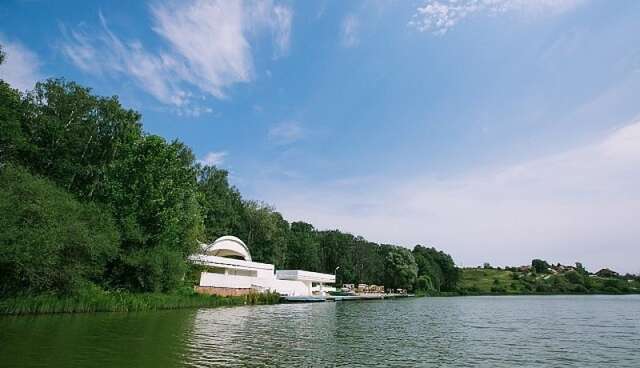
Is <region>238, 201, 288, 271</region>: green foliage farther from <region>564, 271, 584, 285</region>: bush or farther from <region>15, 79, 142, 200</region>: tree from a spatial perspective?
<region>564, 271, 584, 285</region>: bush

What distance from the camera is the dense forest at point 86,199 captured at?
28.5 metres

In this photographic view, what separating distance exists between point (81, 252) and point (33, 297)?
155 inches

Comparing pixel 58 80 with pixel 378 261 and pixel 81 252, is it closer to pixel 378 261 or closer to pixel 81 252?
pixel 81 252

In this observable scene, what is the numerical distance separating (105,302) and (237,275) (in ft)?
106

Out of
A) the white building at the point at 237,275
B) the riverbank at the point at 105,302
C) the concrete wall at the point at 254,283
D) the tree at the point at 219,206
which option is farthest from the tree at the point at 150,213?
the tree at the point at 219,206

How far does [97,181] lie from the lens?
47.7m

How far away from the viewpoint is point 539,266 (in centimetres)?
18400

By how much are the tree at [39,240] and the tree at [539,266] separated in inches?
7216

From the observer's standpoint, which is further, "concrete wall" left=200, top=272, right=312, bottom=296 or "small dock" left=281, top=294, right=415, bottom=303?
"small dock" left=281, top=294, right=415, bottom=303

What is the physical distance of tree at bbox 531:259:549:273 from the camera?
595 ft

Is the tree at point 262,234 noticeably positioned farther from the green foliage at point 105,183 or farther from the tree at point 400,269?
the tree at point 400,269

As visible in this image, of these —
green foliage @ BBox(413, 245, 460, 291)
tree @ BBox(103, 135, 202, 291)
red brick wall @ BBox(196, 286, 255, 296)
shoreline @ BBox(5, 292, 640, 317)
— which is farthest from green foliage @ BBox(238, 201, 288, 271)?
green foliage @ BBox(413, 245, 460, 291)

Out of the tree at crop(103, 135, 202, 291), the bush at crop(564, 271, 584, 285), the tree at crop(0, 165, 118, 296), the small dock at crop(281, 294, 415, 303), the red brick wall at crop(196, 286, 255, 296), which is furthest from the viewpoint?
the bush at crop(564, 271, 584, 285)

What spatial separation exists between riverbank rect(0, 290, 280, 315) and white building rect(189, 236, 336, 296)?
605 centimetres
